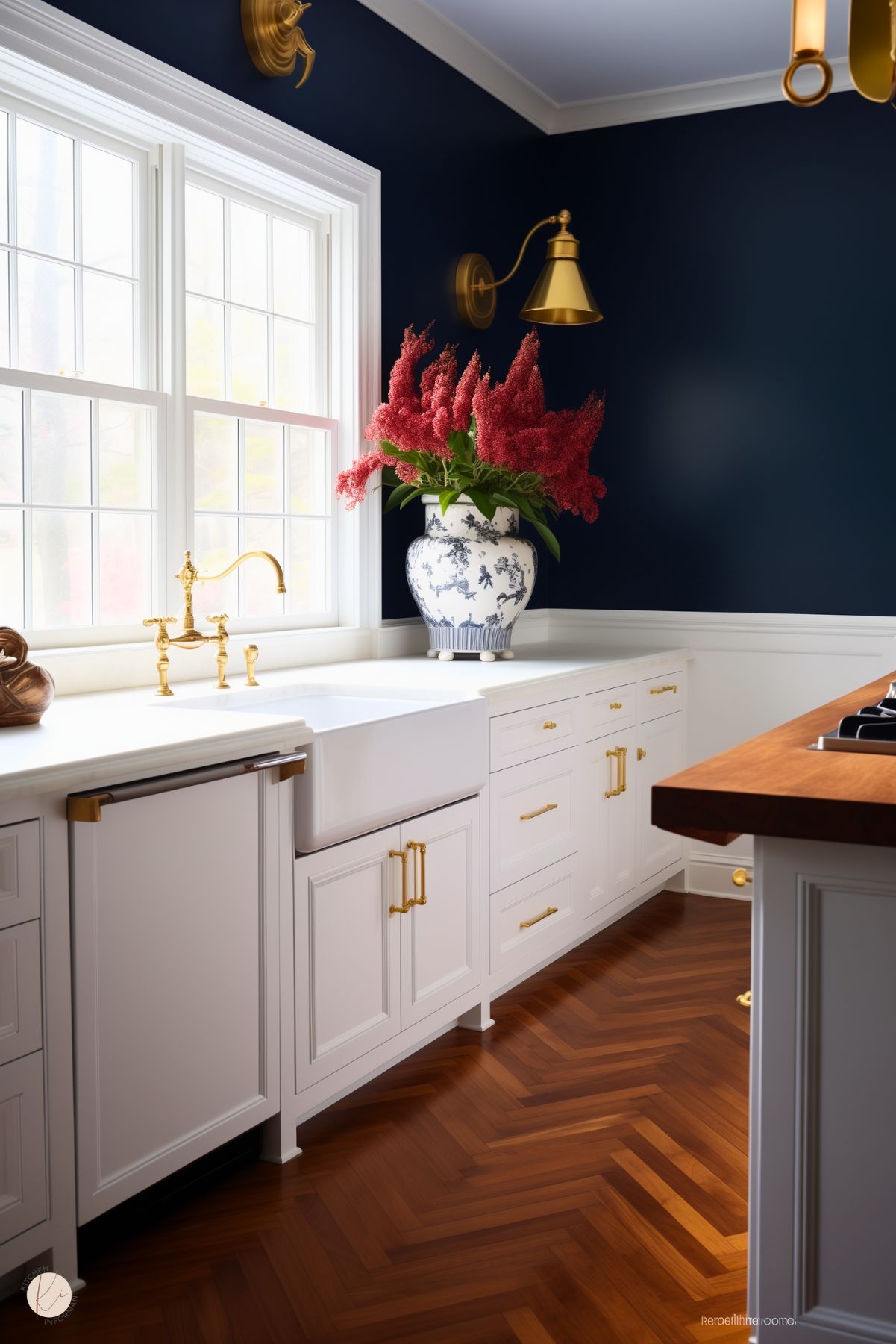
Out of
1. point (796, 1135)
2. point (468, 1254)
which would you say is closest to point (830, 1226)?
point (796, 1135)

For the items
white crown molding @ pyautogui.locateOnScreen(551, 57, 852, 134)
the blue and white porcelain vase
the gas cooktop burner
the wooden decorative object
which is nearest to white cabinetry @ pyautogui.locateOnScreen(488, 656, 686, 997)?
the blue and white porcelain vase

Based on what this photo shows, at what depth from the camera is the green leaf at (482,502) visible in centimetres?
351

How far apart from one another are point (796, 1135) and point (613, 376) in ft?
12.1

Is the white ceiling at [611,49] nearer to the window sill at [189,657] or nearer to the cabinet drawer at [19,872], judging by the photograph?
the window sill at [189,657]

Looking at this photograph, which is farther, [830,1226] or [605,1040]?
[605,1040]

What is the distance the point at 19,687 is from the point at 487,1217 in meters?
1.28

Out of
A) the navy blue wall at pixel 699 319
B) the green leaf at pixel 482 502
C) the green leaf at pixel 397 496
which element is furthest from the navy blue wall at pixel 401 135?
the green leaf at pixel 482 502

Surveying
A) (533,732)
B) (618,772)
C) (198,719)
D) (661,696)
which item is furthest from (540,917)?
(198,719)

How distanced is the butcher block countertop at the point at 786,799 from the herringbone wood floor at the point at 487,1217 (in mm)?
931

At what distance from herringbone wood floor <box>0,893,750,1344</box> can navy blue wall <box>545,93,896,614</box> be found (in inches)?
79.3

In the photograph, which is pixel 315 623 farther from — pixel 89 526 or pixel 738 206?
pixel 738 206

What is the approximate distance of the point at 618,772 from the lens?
391 cm

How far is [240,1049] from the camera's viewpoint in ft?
7.30

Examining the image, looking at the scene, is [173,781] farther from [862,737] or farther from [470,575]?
[470,575]
